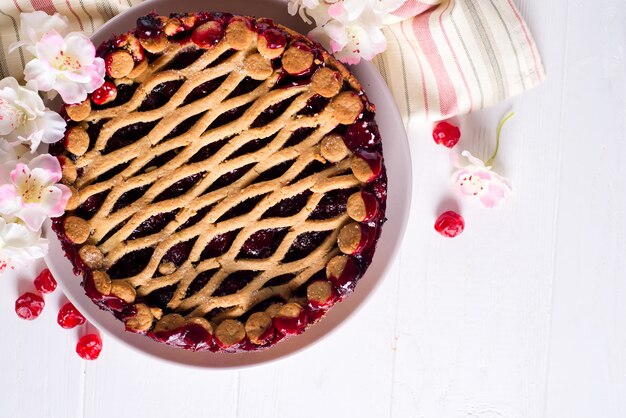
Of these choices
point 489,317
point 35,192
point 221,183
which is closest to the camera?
point 35,192

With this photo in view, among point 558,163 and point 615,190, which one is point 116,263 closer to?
point 558,163

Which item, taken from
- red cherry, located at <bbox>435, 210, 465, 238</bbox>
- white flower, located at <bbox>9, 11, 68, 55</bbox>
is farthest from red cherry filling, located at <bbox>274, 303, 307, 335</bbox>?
white flower, located at <bbox>9, 11, 68, 55</bbox>

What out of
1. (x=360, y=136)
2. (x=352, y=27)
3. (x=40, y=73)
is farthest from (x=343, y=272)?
(x=40, y=73)

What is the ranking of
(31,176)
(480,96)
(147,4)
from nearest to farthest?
(31,176) → (147,4) → (480,96)

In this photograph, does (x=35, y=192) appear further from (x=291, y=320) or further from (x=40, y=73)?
(x=291, y=320)

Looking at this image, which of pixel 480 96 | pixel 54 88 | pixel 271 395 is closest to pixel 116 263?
pixel 54 88

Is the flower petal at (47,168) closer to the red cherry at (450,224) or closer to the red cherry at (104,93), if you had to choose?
the red cherry at (104,93)

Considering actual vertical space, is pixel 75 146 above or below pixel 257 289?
above
